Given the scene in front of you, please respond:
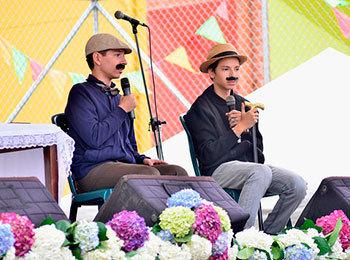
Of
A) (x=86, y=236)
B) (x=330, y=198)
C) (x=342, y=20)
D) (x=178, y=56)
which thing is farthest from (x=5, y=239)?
(x=178, y=56)

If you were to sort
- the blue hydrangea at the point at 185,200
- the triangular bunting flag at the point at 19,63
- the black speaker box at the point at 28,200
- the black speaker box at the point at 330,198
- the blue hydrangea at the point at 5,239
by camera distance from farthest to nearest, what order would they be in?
the triangular bunting flag at the point at 19,63
the black speaker box at the point at 330,198
the blue hydrangea at the point at 185,200
the black speaker box at the point at 28,200
the blue hydrangea at the point at 5,239

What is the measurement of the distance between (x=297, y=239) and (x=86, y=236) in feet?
2.62

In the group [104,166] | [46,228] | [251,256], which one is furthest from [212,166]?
[46,228]

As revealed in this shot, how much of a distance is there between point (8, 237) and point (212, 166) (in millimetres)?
2540

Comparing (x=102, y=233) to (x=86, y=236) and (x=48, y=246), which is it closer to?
(x=86, y=236)

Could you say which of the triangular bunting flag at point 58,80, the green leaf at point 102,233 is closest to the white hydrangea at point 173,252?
the green leaf at point 102,233

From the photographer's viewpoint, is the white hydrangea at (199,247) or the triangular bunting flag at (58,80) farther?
the triangular bunting flag at (58,80)

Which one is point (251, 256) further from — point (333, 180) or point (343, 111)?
point (343, 111)

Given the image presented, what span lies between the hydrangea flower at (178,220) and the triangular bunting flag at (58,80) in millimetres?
5370

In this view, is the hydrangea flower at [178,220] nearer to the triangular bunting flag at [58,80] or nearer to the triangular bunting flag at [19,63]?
the triangular bunting flag at [58,80]

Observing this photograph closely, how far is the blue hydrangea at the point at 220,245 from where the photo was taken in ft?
9.16

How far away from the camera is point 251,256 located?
2930 mm

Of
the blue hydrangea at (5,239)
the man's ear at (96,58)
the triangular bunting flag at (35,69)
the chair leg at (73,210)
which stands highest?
the man's ear at (96,58)

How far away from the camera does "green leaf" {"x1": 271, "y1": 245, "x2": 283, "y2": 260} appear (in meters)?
2.97
